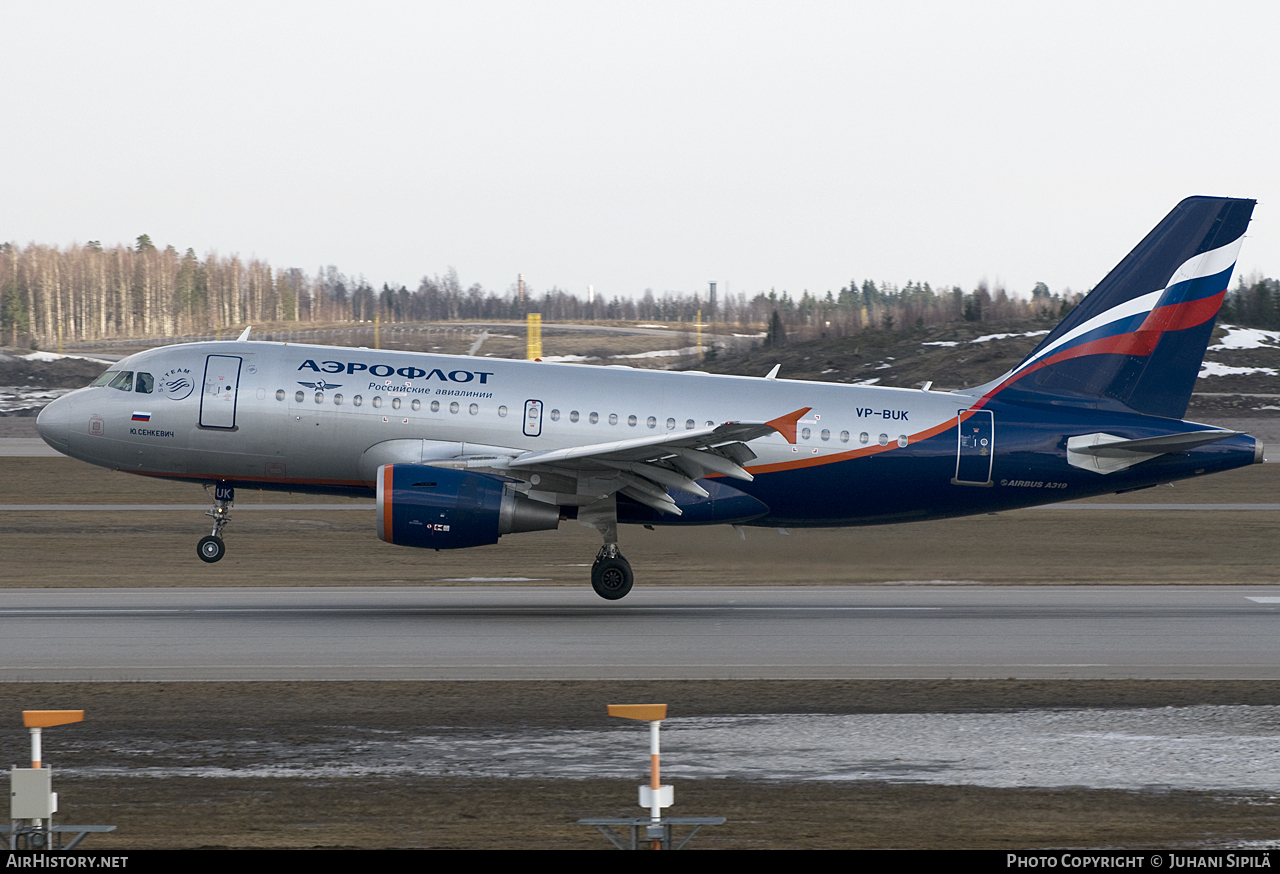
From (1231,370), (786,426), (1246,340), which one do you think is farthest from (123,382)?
(1246,340)

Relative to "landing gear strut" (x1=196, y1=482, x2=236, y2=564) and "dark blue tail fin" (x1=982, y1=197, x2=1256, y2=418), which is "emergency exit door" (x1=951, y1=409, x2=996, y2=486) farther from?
"landing gear strut" (x1=196, y1=482, x2=236, y2=564)

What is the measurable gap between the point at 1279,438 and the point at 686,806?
69708 millimetres

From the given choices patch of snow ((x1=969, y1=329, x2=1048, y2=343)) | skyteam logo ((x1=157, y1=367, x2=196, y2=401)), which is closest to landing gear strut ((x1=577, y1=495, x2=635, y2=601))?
skyteam logo ((x1=157, y1=367, x2=196, y2=401))

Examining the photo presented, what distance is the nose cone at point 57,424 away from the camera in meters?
25.5

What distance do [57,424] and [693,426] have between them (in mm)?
12076

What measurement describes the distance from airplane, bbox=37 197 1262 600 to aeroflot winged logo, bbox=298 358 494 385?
0.04 m

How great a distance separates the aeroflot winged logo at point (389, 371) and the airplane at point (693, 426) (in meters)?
0.04

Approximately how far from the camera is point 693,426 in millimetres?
25297

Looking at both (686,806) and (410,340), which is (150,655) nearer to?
(686,806)

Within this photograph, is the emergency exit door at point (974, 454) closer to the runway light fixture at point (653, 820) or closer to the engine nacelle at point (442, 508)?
the engine nacelle at point (442, 508)

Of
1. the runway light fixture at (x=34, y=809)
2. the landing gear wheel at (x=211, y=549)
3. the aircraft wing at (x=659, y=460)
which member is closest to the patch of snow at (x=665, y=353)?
the landing gear wheel at (x=211, y=549)

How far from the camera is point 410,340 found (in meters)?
124
